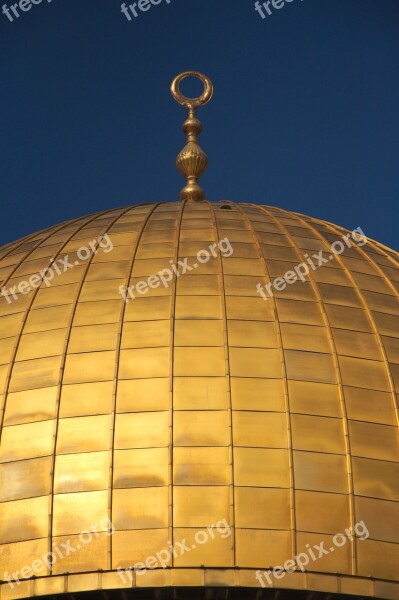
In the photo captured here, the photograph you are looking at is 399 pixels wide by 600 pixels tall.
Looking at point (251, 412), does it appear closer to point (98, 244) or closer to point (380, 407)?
point (380, 407)

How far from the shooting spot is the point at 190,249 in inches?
1148

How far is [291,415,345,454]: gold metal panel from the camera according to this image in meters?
25.6

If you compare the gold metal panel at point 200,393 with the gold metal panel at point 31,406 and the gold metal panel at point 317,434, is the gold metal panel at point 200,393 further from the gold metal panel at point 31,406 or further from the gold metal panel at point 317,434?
the gold metal panel at point 31,406

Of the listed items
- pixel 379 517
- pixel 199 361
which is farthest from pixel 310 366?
pixel 379 517

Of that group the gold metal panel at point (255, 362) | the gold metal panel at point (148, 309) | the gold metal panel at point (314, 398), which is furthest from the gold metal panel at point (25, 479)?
the gold metal panel at point (314, 398)

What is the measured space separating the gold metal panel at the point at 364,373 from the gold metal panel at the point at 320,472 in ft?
4.68

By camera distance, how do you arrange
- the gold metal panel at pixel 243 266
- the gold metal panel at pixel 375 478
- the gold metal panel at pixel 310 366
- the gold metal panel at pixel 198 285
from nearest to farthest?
the gold metal panel at pixel 375 478, the gold metal panel at pixel 310 366, the gold metal panel at pixel 198 285, the gold metal panel at pixel 243 266

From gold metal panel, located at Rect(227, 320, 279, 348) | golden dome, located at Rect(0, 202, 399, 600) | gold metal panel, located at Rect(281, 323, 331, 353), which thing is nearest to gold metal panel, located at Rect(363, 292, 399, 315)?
golden dome, located at Rect(0, 202, 399, 600)

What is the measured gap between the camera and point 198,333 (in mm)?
26922

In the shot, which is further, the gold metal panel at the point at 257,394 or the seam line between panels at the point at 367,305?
the seam line between panels at the point at 367,305

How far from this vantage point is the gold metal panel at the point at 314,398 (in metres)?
26.0

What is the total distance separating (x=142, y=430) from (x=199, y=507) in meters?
1.44

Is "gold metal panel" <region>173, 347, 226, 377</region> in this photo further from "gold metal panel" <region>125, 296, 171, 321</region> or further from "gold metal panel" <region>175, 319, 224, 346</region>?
"gold metal panel" <region>125, 296, 171, 321</region>

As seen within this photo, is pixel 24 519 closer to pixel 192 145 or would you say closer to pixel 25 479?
pixel 25 479
